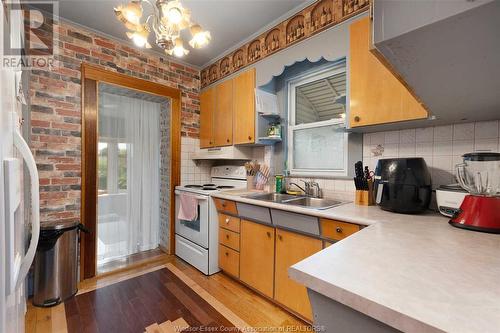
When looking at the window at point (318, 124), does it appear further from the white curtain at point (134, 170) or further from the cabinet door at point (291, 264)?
the white curtain at point (134, 170)

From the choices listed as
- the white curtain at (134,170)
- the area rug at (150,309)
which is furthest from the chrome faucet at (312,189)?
the white curtain at (134,170)

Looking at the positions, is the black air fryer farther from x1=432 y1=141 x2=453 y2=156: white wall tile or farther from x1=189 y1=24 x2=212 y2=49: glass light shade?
x1=189 y1=24 x2=212 y2=49: glass light shade

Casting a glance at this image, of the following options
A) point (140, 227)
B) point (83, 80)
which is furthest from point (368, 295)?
point (140, 227)

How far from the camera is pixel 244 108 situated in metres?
2.42

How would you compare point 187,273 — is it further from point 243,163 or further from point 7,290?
point 7,290

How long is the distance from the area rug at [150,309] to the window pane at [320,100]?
75.8 inches

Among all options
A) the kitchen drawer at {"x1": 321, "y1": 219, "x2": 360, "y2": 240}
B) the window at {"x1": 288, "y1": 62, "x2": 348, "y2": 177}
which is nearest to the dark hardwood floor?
the kitchen drawer at {"x1": 321, "y1": 219, "x2": 360, "y2": 240}

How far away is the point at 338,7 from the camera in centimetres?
165

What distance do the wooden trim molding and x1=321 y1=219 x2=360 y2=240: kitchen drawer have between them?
1437mm

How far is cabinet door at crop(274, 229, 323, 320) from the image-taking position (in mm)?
1505

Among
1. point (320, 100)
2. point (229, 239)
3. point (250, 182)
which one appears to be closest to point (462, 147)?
point (320, 100)

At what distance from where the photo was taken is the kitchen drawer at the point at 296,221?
1445 mm

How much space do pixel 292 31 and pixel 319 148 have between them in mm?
1116

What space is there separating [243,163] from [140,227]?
1.66 m
